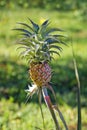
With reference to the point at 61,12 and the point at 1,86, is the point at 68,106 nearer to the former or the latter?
the point at 1,86

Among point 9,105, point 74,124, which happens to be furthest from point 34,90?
point 9,105

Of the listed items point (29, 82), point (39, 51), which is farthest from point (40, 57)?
point (29, 82)

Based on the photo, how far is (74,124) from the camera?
6.17 m

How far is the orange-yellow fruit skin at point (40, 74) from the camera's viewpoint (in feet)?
10.6

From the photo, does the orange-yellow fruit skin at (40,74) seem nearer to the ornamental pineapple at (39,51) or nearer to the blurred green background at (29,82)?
the ornamental pineapple at (39,51)

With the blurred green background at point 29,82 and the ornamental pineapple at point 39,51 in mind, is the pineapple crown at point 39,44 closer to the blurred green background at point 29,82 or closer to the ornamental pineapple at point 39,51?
the ornamental pineapple at point 39,51

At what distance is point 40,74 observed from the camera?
127 inches

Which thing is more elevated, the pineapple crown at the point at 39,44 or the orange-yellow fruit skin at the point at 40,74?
the pineapple crown at the point at 39,44

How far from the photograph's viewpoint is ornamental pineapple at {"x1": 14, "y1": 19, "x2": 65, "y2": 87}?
323cm

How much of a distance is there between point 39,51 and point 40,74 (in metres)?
0.17

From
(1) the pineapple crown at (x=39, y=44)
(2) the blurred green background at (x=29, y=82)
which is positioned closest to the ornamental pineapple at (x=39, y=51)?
(1) the pineapple crown at (x=39, y=44)

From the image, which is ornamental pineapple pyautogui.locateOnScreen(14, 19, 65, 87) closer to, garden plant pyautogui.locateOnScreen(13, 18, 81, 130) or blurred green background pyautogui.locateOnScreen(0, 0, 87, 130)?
garden plant pyautogui.locateOnScreen(13, 18, 81, 130)

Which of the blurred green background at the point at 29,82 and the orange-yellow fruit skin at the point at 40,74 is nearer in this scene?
the orange-yellow fruit skin at the point at 40,74

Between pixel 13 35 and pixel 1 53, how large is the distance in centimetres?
287
